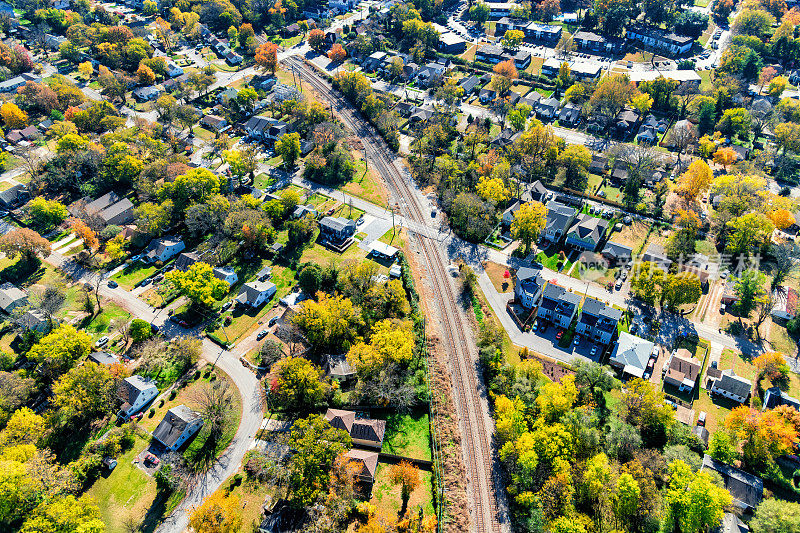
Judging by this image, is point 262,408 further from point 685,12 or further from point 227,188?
Answer: point 685,12

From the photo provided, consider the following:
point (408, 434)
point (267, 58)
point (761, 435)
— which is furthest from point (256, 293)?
point (267, 58)

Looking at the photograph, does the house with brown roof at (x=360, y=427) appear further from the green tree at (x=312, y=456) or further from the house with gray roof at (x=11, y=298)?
the house with gray roof at (x=11, y=298)

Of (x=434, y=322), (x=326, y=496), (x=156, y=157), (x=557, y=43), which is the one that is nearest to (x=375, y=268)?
(x=434, y=322)

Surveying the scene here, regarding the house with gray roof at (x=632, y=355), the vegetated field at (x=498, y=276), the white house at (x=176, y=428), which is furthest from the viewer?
the vegetated field at (x=498, y=276)

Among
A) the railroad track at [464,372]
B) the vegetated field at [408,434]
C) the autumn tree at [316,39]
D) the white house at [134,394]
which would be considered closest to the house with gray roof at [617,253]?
the railroad track at [464,372]

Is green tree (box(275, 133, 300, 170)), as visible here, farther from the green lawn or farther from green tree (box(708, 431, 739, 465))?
green tree (box(708, 431, 739, 465))

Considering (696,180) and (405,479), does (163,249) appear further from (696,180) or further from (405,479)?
(696,180)
